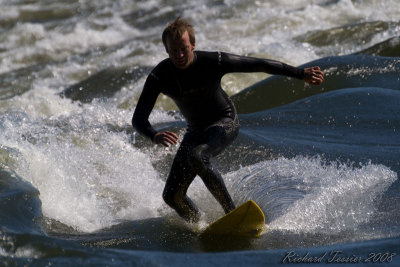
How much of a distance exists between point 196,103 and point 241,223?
0.95 metres

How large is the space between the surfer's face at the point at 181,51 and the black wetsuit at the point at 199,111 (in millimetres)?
84

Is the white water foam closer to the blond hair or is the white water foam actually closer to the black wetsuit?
the black wetsuit

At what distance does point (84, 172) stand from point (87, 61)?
304 inches

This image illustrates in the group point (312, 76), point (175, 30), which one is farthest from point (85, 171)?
point (312, 76)

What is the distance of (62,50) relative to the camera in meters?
15.1

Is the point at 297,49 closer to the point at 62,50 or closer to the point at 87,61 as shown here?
the point at 87,61

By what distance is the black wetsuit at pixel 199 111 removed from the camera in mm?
5152

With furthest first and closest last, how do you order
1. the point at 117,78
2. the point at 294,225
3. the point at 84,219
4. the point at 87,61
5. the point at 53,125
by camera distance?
the point at 87,61 < the point at 117,78 < the point at 53,125 < the point at 84,219 < the point at 294,225

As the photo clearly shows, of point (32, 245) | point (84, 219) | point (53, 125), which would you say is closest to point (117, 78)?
point (53, 125)

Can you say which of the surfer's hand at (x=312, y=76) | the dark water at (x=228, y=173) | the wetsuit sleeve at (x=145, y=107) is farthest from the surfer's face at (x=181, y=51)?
the dark water at (x=228, y=173)

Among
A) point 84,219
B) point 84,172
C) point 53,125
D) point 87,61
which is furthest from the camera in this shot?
point 87,61

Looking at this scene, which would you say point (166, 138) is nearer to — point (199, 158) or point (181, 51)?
point (199, 158)

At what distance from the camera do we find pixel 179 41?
16.2 feet

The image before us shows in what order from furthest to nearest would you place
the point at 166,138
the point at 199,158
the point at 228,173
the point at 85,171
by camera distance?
the point at 85,171 < the point at 228,173 < the point at 199,158 < the point at 166,138
